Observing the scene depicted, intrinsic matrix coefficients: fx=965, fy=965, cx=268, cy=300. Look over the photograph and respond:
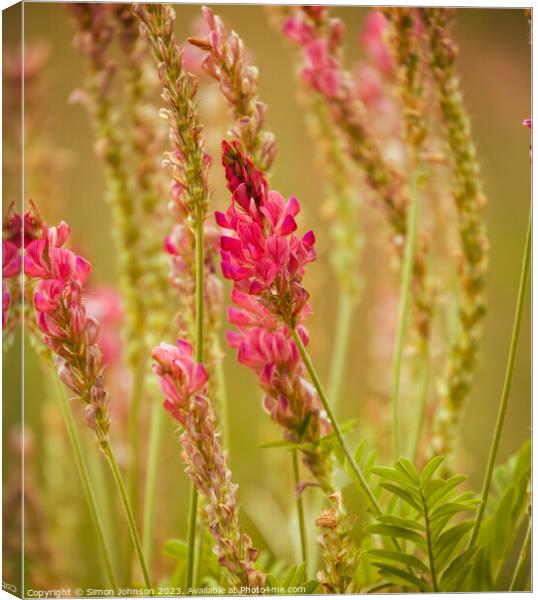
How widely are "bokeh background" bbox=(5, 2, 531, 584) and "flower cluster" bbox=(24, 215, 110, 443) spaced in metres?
0.32

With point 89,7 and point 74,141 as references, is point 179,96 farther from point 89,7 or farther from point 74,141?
point 74,141

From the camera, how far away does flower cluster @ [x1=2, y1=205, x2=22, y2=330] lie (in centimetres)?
84

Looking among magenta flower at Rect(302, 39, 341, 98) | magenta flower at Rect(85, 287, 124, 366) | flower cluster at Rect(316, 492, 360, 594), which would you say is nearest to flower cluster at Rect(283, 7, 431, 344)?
magenta flower at Rect(302, 39, 341, 98)

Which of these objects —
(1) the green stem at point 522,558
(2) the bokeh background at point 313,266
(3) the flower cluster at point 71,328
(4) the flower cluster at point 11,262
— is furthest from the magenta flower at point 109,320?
(1) the green stem at point 522,558

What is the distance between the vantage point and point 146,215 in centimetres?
102

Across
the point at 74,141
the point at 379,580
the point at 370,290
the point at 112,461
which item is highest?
the point at 74,141

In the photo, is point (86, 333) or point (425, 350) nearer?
point (86, 333)

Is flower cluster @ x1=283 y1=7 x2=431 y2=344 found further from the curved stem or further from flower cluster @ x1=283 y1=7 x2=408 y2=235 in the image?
the curved stem

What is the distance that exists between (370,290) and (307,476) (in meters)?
0.36

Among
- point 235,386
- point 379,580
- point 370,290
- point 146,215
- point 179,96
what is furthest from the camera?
point 370,290

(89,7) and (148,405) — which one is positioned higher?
(89,7)

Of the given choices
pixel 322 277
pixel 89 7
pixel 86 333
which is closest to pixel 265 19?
pixel 89 7

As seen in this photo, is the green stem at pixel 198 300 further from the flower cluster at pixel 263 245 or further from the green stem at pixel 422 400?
the green stem at pixel 422 400

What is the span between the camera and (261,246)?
72 cm
